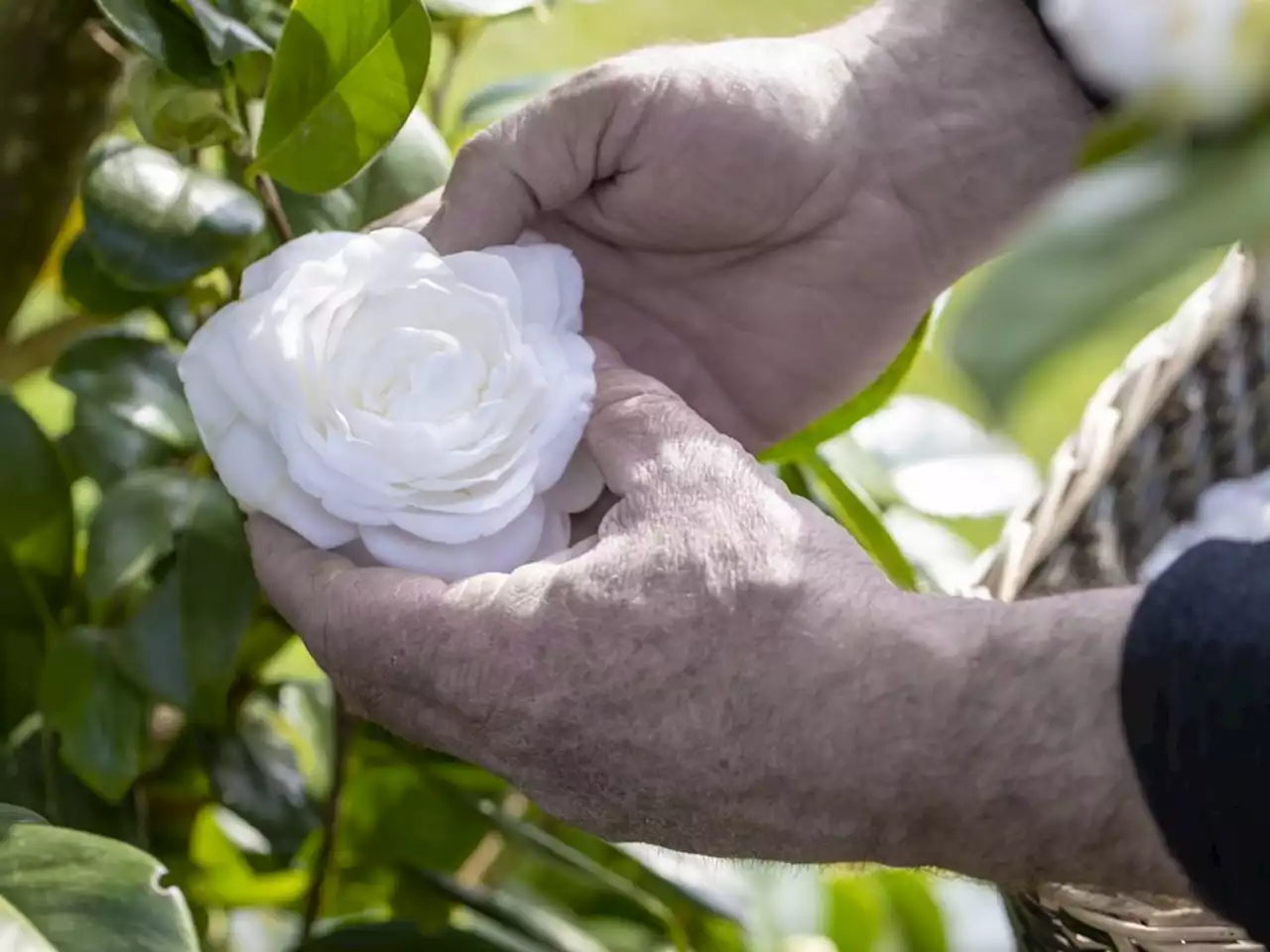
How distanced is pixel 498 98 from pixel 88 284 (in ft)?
0.81

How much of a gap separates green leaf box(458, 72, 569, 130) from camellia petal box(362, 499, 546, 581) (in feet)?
0.98

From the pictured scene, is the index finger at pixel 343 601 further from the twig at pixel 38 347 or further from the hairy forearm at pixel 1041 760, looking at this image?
the twig at pixel 38 347

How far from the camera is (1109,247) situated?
0.49 feet

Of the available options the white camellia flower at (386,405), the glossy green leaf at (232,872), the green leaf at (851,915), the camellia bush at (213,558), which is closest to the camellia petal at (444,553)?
the white camellia flower at (386,405)

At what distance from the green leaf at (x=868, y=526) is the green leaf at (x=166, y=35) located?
1.19 feet

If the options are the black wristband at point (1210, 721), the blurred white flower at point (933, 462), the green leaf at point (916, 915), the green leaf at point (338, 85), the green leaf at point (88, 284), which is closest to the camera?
the black wristband at point (1210, 721)

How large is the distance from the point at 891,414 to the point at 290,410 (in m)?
0.51

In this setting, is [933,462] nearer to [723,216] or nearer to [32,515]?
[723,216]

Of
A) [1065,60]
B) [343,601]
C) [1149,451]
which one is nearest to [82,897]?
[343,601]

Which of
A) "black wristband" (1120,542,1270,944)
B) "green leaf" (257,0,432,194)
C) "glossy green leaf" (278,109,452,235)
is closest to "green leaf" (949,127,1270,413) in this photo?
"black wristband" (1120,542,1270,944)

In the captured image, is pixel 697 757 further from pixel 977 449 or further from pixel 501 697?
pixel 977 449

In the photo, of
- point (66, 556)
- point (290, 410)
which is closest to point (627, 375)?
point (290, 410)

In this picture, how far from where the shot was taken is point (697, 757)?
44 cm

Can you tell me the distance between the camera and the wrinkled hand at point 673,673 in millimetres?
432
